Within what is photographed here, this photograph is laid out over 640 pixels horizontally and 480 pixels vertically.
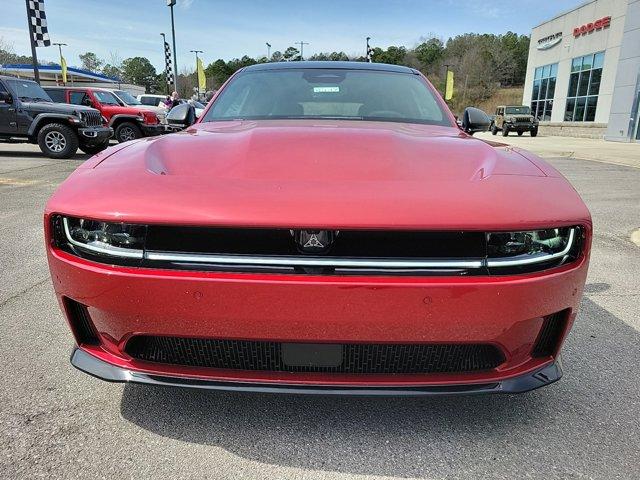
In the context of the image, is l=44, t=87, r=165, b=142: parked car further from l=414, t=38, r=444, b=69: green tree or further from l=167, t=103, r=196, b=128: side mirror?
l=414, t=38, r=444, b=69: green tree

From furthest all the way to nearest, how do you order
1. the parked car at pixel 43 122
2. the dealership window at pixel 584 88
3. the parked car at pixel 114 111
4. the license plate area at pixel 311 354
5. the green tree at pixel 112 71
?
the green tree at pixel 112 71 → the dealership window at pixel 584 88 → the parked car at pixel 114 111 → the parked car at pixel 43 122 → the license plate area at pixel 311 354

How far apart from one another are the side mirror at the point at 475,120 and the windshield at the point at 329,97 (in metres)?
0.38

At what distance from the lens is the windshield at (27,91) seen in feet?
37.5

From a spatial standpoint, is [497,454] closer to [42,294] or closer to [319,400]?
[319,400]

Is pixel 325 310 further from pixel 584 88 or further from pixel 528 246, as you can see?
pixel 584 88

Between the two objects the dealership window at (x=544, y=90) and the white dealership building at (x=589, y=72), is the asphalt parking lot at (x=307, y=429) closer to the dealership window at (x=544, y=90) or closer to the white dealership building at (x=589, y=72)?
the white dealership building at (x=589, y=72)

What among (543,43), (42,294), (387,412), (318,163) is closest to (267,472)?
(387,412)

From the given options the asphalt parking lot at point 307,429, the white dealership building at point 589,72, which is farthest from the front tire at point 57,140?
the white dealership building at point 589,72

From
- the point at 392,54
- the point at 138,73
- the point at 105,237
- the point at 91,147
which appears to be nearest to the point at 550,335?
the point at 105,237

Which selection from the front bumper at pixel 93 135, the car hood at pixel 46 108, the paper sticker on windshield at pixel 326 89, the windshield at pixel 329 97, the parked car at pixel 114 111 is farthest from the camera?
the parked car at pixel 114 111

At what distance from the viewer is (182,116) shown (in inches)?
123

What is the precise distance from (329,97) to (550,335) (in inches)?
72.4

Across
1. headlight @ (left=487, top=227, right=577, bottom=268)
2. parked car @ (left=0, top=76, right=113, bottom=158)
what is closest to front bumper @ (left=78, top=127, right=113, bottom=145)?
parked car @ (left=0, top=76, right=113, bottom=158)

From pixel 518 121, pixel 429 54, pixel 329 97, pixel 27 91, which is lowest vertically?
pixel 518 121
